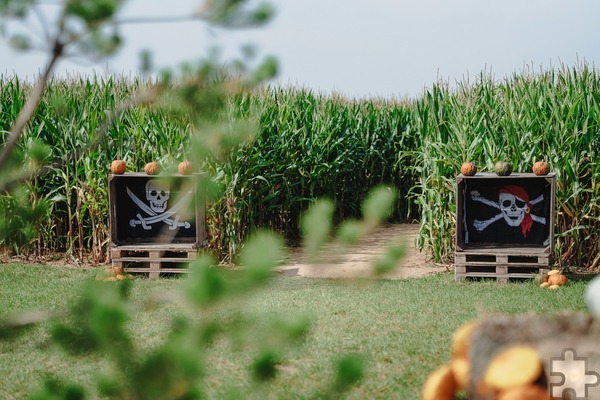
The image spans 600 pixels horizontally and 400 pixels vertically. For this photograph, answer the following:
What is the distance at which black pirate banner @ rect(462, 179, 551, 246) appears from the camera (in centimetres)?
852

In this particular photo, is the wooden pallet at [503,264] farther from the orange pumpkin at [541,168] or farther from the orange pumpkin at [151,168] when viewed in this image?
the orange pumpkin at [151,168]

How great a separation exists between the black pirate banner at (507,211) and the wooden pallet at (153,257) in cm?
324

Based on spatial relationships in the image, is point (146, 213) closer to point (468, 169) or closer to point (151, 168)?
point (151, 168)

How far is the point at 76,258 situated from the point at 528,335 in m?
8.01

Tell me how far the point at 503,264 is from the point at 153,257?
400cm

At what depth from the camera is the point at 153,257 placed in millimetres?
8891

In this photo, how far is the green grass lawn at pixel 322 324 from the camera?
190 inches

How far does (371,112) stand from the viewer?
15.7 metres

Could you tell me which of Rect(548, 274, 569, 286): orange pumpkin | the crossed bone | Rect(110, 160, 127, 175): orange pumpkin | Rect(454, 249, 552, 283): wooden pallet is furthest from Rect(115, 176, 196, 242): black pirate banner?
Rect(548, 274, 569, 286): orange pumpkin

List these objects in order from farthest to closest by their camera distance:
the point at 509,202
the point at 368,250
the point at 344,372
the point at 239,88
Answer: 1. the point at 368,250
2. the point at 509,202
3. the point at 239,88
4. the point at 344,372

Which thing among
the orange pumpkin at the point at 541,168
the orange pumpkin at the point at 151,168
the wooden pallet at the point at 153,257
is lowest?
the wooden pallet at the point at 153,257

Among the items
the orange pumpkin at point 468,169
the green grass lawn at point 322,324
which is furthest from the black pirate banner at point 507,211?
the green grass lawn at point 322,324

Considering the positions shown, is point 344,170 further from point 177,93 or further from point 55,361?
point 177,93

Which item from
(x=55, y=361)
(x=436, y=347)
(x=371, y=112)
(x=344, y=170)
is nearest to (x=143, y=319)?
(x=55, y=361)
